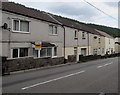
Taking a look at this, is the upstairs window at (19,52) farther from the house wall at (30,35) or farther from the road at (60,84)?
the road at (60,84)

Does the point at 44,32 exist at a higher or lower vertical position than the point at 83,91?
higher

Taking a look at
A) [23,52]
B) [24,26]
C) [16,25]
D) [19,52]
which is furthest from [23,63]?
[24,26]

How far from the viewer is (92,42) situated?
43781 millimetres

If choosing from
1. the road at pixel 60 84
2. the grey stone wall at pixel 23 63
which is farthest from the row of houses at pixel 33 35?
the road at pixel 60 84

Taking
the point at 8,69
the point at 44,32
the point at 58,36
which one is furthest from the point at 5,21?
the point at 58,36

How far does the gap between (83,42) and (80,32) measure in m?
2.45

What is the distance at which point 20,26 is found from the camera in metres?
A: 19.8

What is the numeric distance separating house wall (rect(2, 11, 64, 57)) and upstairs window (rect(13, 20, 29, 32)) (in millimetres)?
384

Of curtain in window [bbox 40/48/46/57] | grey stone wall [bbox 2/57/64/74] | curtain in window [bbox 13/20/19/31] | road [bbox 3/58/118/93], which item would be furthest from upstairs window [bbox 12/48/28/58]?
road [bbox 3/58/118/93]

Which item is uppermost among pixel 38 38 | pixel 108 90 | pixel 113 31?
pixel 113 31

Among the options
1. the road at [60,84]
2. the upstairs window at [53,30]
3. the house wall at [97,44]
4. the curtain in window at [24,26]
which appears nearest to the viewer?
the road at [60,84]

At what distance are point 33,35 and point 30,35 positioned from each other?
0.64 meters

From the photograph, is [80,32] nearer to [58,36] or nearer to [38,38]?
[58,36]

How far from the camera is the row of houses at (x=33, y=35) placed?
18109 millimetres
